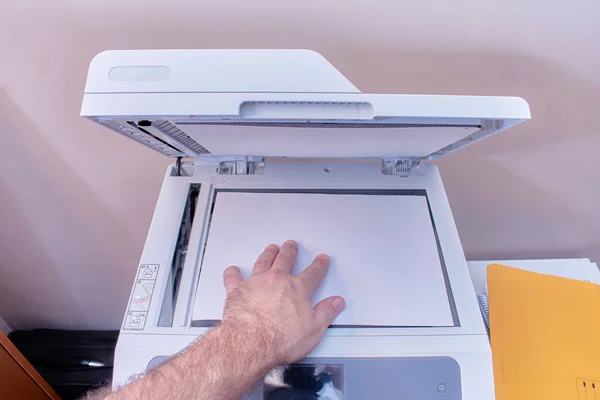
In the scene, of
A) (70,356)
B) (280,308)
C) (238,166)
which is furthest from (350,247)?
(70,356)

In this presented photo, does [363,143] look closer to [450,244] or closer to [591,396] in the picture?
[450,244]

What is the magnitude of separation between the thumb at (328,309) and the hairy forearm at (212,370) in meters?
0.09

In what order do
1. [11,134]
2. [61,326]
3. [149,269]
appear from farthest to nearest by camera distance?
[61,326], [11,134], [149,269]

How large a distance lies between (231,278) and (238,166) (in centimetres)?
23

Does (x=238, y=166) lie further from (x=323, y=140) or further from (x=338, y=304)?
(x=338, y=304)

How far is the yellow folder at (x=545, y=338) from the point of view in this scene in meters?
0.68

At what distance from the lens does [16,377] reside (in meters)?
0.92

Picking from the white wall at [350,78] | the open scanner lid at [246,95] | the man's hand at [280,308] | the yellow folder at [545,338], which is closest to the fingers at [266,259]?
the man's hand at [280,308]

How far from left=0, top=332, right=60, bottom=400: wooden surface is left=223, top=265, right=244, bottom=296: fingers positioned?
29.5 inches

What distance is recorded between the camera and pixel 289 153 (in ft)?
2.14

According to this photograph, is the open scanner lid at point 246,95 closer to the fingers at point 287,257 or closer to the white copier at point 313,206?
the white copier at point 313,206

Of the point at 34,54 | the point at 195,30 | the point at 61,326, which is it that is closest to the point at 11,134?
the point at 34,54

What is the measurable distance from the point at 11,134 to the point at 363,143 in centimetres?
90

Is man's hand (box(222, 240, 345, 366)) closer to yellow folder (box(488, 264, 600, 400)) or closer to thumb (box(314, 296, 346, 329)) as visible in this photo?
thumb (box(314, 296, 346, 329))
